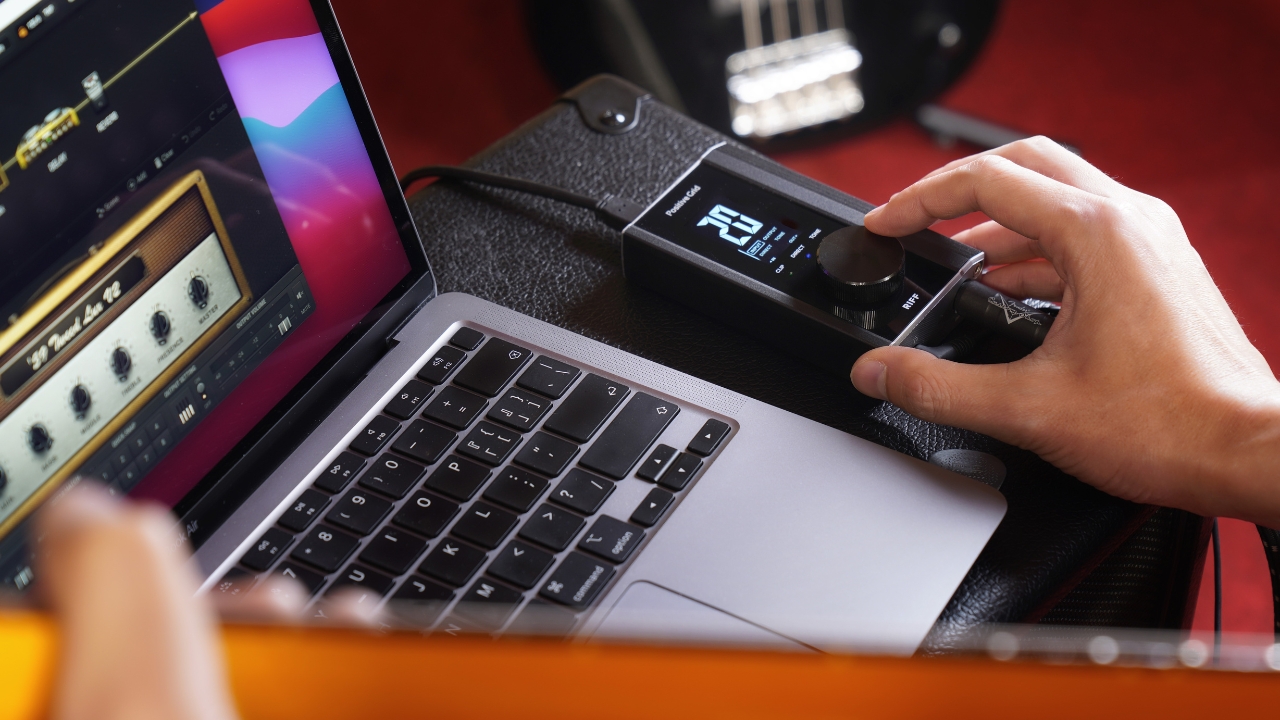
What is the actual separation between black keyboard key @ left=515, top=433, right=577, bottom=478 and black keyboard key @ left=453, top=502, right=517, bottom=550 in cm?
3

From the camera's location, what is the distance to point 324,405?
568mm

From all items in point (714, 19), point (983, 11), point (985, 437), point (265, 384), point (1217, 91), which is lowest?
point (265, 384)

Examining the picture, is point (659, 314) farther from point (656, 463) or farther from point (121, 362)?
point (121, 362)

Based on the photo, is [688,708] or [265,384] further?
[265,384]

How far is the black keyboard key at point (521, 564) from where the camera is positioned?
49cm

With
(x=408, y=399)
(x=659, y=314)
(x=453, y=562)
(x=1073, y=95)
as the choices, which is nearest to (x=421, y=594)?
(x=453, y=562)

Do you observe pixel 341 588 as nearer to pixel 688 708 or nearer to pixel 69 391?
pixel 69 391

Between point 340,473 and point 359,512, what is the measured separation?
3 cm

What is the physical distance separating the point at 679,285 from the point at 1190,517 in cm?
34

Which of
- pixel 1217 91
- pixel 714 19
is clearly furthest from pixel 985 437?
pixel 1217 91

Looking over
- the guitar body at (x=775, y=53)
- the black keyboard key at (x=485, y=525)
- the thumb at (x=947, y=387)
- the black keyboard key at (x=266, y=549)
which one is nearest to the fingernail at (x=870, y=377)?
the thumb at (x=947, y=387)

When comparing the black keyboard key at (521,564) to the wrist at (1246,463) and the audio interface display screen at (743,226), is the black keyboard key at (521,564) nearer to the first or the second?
the audio interface display screen at (743,226)

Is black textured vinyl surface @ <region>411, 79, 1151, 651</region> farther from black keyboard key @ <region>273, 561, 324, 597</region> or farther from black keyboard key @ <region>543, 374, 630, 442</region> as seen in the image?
black keyboard key @ <region>273, 561, 324, 597</region>

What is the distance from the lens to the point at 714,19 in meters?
1.57
